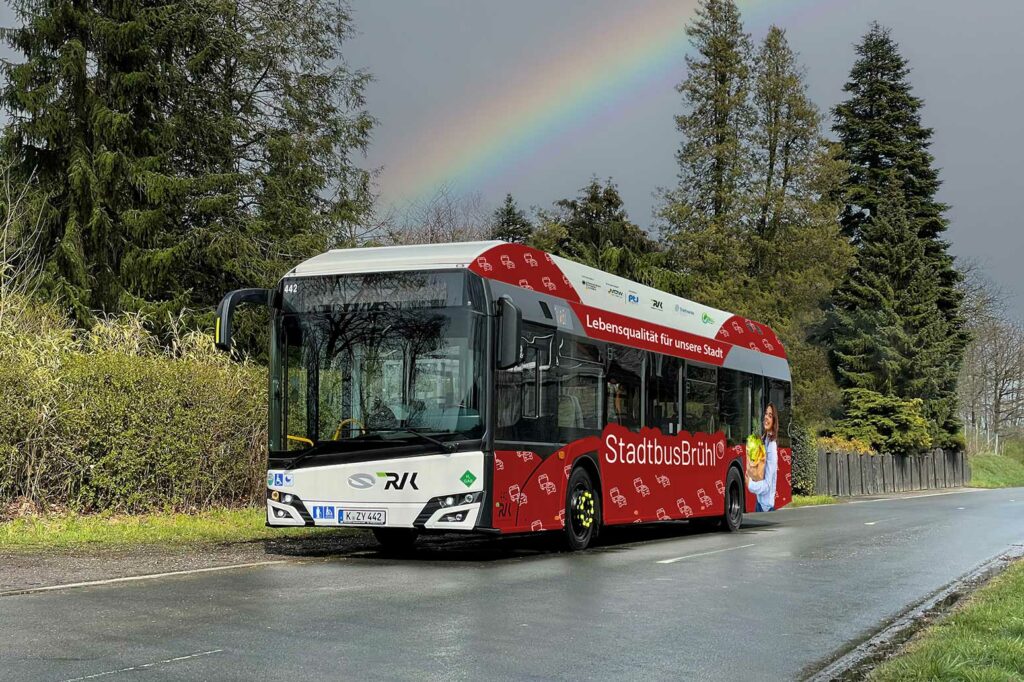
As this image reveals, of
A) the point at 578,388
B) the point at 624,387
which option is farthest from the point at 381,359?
the point at 624,387

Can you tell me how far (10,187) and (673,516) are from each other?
1980 cm

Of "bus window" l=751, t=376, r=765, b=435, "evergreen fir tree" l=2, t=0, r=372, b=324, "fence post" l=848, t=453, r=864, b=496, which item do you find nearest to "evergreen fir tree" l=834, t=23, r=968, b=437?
"fence post" l=848, t=453, r=864, b=496

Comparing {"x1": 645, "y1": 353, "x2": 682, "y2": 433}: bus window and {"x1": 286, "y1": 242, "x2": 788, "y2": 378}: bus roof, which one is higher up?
Result: {"x1": 286, "y1": 242, "x2": 788, "y2": 378}: bus roof

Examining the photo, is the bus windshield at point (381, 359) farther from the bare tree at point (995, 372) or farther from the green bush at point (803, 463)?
the bare tree at point (995, 372)

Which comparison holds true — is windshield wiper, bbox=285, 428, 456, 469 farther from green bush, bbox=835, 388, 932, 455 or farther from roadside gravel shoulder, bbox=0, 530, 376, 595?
green bush, bbox=835, 388, 932, 455

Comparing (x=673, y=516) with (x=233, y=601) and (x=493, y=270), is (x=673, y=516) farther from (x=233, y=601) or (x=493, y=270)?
(x=233, y=601)

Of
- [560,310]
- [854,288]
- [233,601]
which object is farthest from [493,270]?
[854,288]

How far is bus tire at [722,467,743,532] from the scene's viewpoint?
20328 millimetres

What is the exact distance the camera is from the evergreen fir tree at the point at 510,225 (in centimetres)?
5822

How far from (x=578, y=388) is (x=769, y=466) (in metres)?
8.23

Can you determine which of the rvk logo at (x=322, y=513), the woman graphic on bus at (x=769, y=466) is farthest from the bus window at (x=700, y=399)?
the rvk logo at (x=322, y=513)

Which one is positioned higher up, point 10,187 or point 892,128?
point 892,128

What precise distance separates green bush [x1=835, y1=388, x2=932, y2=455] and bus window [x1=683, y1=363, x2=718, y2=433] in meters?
35.8

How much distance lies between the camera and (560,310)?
1486 centimetres
